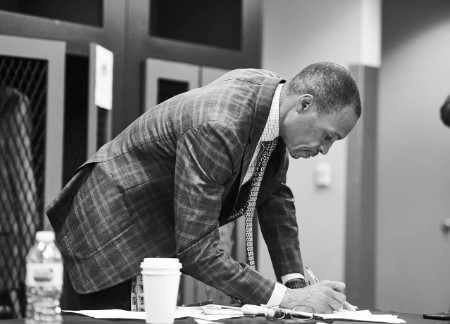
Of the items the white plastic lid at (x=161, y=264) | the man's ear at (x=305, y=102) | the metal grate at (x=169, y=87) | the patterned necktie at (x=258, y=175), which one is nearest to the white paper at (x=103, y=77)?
the metal grate at (x=169, y=87)

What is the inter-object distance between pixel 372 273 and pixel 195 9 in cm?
173

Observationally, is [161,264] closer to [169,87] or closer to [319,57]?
[169,87]

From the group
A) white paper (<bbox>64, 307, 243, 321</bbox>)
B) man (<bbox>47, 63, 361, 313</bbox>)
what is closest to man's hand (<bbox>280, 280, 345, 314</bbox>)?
man (<bbox>47, 63, 361, 313</bbox>)

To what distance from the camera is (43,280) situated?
1.35m

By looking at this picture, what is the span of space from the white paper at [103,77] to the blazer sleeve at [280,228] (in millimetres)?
938

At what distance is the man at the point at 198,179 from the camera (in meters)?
1.86

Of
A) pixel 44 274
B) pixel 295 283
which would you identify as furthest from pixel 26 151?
pixel 44 274

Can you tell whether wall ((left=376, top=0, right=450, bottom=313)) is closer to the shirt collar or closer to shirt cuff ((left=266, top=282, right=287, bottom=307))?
the shirt collar

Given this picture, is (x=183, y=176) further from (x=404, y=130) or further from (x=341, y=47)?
(x=404, y=130)

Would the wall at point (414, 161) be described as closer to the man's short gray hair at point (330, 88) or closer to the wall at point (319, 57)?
the wall at point (319, 57)

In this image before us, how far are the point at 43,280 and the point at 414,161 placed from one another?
371 centimetres

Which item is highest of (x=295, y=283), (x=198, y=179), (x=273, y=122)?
(x=273, y=122)

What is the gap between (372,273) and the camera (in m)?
4.46

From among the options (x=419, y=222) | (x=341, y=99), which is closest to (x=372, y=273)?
(x=419, y=222)
